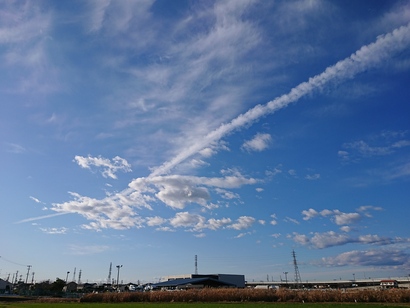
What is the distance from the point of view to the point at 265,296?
51.0 m

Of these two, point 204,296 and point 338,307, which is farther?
point 204,296

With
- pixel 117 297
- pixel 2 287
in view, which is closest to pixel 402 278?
pixel 117 297

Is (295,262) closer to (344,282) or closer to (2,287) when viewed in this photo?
(344,282)

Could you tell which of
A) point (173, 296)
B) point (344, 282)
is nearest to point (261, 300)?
point (173, 296)

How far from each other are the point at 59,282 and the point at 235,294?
96.8 meters

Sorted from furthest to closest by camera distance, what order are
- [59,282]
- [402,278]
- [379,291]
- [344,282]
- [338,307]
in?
[344,282] < [402,278] < [59,282] < [379,291] < [338,307]

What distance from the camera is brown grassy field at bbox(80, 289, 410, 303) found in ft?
143

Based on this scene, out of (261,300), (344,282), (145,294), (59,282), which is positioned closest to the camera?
(261,300)

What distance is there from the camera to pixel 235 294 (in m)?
53.4

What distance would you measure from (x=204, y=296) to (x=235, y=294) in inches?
219

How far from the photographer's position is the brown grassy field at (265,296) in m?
43.7

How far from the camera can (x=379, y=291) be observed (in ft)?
147

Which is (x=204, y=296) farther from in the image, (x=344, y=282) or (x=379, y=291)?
(x=344, y=282)

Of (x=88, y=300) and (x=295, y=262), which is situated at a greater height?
(x=295, y=262)
